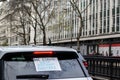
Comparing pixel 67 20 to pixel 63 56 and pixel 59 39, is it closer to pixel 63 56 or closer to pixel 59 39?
pixel 59 39

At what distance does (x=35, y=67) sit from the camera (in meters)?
4.94

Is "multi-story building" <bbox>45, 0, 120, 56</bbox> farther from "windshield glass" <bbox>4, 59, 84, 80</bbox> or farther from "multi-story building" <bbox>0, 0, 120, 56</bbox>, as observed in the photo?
"windshield glass" <bbox>4, 59, 84, 80</bbox>

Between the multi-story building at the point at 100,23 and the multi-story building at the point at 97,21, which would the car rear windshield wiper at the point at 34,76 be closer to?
the multi-story building at the point at 97,21

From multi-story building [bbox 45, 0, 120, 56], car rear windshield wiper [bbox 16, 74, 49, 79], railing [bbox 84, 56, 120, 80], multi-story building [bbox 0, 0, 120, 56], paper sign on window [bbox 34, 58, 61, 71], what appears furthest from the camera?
multi-story building [bbox 45, 0, 120, 56]

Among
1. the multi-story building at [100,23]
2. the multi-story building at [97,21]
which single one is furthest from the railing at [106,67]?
the multi-story building at [100,23]

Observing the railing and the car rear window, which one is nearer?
the car rear window

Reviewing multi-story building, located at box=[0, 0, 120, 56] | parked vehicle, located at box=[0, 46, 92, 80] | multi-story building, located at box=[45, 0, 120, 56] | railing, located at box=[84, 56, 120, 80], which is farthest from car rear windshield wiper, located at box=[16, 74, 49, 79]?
multi-story building, located at box=[45, 0, 120, 56]

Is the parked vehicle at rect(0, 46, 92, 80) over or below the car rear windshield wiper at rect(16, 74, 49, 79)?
over

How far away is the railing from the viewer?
16283 mm

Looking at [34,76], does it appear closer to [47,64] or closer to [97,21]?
[47,64]

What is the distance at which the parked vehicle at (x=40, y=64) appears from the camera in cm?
485

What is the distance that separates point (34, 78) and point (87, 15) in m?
66.9

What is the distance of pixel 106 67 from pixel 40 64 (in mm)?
12917

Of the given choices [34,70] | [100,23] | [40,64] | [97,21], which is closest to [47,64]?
[40,64]
